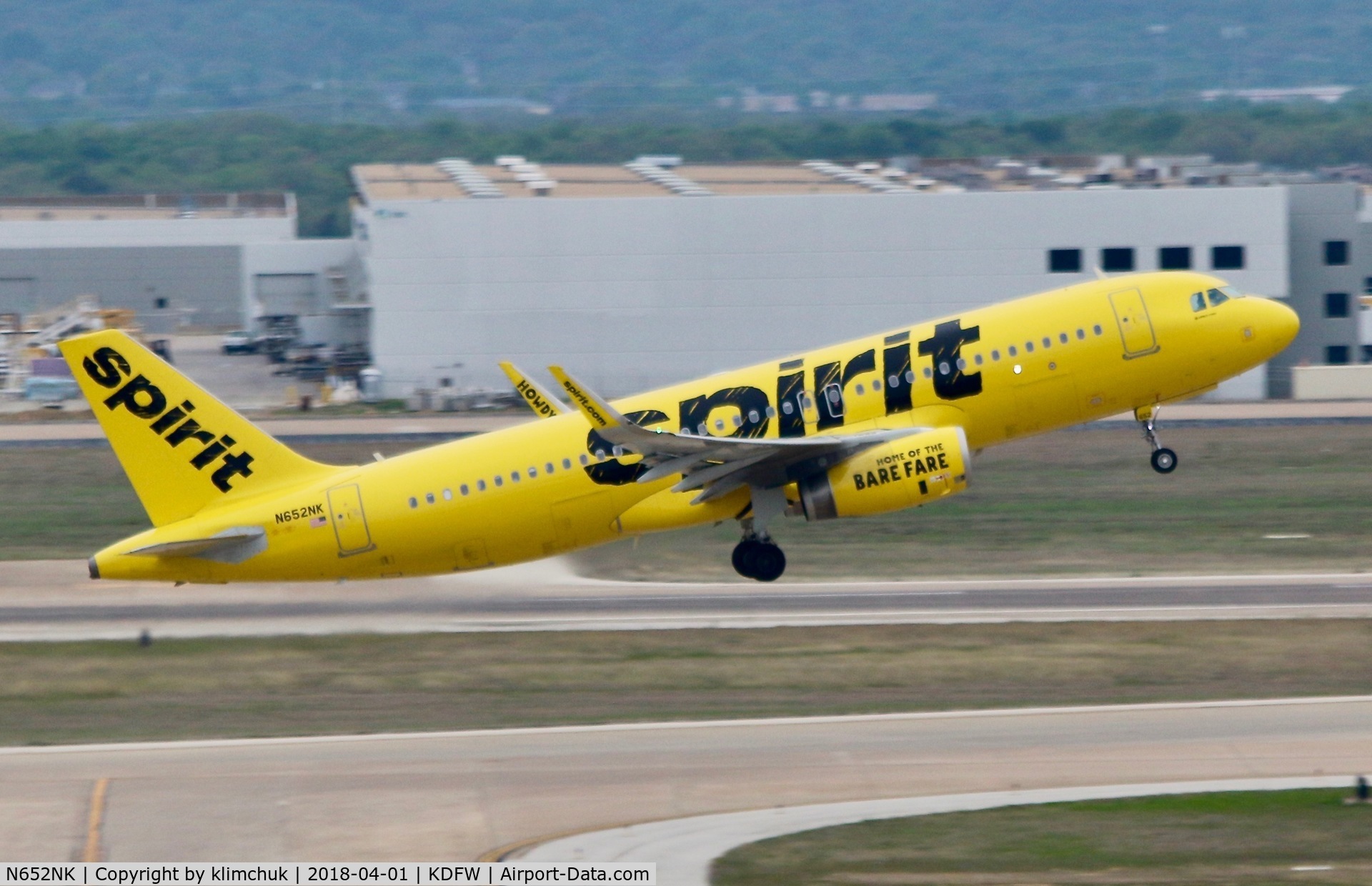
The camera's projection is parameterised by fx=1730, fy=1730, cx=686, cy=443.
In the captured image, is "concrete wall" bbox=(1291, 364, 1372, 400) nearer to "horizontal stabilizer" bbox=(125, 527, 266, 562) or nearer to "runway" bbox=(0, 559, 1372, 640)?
"runway" bbox=(0, 559, 1372, 640)

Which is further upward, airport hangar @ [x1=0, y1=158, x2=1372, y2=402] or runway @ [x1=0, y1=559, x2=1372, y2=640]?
airport hangar @ [x1=0, y1=158, x2=1372, y2=402]

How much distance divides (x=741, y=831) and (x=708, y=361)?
2433 inches

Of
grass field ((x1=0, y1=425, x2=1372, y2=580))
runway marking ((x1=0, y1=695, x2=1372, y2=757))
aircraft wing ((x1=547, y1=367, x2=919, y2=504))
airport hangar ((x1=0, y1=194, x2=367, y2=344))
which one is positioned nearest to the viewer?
runway marking ((x1=0, y1=695, x2=1372, y2=757))

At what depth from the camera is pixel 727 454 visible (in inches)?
1513

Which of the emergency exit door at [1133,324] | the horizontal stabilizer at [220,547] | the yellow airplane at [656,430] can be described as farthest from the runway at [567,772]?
the emergency exit door at [1133,324]

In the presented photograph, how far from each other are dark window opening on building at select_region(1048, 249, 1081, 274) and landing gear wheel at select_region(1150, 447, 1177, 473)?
4951cm

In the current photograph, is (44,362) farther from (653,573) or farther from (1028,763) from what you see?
(1028,763)

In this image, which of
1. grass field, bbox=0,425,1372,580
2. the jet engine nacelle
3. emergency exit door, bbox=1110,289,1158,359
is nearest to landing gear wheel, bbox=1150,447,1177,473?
emergency exit door, bbox=1110,289,1158,359

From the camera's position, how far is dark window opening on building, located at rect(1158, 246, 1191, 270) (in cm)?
9012

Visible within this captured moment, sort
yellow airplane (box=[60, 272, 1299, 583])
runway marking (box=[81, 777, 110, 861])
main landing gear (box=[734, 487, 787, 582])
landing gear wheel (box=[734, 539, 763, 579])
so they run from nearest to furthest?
runway marking (box=[81, 777, 110, 861]) → yellow airplane (box=[60, 272, 1299, 583]) → main landing gear (box=[734, 487, 787, 582]) → landing gear wheel (box=[734, 539, 763, 579])

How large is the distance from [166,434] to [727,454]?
13.1m

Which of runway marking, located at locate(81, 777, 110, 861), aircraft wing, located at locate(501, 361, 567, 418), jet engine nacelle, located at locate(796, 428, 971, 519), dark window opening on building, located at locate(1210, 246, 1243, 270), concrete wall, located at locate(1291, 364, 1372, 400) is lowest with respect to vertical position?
concrete wall, located at locate(1291, 364, 1372, 400)

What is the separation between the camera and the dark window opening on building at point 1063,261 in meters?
89.9

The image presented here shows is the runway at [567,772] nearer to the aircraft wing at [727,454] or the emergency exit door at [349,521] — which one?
the aircraft wing at [727,454]
